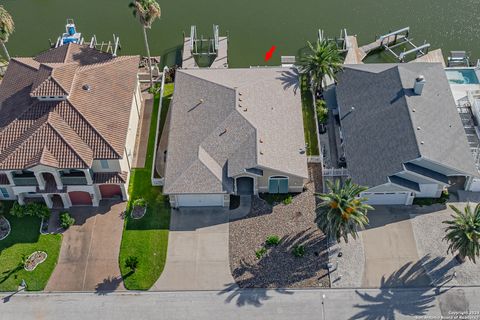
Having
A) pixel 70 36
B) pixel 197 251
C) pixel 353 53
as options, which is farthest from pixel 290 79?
pixel 70 36

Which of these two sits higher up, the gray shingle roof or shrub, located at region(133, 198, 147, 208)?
the gray shingle roof

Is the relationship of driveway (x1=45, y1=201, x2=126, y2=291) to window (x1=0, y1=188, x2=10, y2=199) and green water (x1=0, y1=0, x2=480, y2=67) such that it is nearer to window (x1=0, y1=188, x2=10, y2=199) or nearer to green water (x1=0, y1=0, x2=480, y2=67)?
window (x1=0, y1=188, x2=10, y2=199)

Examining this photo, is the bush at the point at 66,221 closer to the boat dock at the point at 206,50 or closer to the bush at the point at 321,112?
the boat dock at the point at 206,50

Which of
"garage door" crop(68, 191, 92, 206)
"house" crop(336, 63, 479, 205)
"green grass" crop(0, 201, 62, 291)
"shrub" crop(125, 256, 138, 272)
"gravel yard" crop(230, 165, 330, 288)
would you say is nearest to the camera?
"gravel yard" crop(230, 165, 330, 288)

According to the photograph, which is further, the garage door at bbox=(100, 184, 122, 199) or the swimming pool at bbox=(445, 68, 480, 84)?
the swimming pool at bbox=(445, 68, 480, 84)

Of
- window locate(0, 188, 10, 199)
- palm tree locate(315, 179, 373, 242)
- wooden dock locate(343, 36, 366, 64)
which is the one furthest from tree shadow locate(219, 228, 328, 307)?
wooden dock locate(343, 36, 366, 64)

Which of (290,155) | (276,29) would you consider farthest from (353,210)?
(276,29)
